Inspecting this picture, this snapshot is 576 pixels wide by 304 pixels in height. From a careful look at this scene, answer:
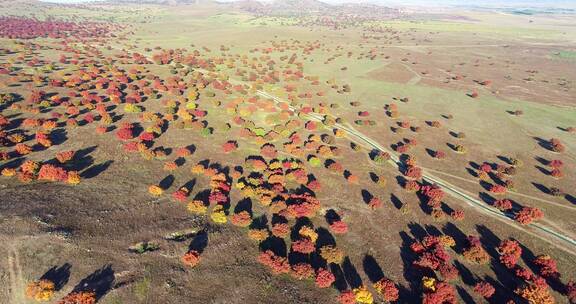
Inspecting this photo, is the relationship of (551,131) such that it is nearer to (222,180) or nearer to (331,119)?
(331,119)

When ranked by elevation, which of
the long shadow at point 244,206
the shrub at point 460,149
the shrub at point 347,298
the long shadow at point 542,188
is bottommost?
the shrub at point 347,298

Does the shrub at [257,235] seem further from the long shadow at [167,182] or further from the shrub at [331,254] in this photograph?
the long shadow at [167,182]

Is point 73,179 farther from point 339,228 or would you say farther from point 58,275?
point 339,228


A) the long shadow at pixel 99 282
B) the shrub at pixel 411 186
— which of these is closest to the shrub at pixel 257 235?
the long shadow at pixel 99 282

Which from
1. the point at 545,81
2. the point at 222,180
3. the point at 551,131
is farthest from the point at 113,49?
→ the point at 545,81

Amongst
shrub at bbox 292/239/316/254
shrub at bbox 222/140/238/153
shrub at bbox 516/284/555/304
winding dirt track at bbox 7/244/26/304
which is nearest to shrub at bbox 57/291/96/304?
winding dirt track at bbox 7/244/26/304

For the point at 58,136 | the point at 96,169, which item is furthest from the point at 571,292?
the point at 58,136
